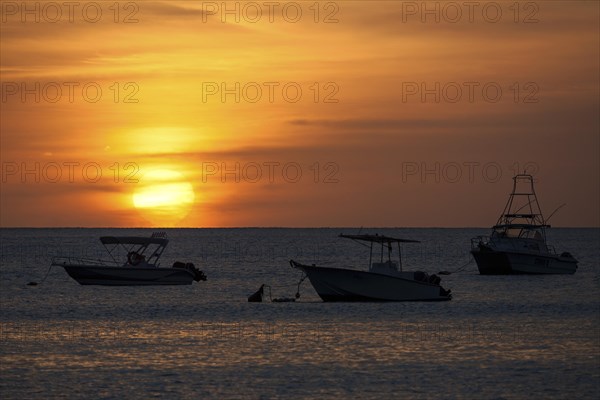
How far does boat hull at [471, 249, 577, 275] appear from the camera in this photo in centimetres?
9150

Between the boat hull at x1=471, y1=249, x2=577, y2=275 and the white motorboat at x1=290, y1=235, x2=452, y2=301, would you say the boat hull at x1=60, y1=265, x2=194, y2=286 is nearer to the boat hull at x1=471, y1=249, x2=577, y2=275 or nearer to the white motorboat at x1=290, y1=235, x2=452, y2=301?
the white motorboat at x1=290, y1=235, x2=452, y2=301

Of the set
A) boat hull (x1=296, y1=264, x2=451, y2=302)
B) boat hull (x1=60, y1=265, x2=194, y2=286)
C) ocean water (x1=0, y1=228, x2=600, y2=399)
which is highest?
boat hull (x1=60, y1=265, x2=194, y2=286)

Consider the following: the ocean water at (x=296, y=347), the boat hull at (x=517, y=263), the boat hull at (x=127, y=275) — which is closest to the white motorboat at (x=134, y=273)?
the boat hull at (x=127, y=275)

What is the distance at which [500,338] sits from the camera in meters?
49.2

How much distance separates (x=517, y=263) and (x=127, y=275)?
3486cm

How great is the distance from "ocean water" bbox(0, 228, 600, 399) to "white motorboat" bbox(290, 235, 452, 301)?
0.77 m

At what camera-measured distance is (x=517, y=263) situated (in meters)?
92.1

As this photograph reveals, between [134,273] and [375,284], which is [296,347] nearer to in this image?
[375,284]

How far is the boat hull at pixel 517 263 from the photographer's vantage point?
91500mm

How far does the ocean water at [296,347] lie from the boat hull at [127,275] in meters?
2.57

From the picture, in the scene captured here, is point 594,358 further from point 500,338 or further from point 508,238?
point 508,238

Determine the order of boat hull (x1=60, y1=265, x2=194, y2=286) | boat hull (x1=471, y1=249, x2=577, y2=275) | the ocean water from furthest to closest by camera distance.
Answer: boat hull (x1=471, y1=249, x2=577, y2=275), boat hull (x1=60, y1=265, x2=194, y2=286), the ocean water

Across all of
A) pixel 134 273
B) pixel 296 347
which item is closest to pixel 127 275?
pixel 134 273

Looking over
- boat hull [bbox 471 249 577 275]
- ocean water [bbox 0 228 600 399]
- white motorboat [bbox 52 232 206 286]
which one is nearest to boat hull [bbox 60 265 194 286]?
white motorboat [bbox 52 232 206 286]
